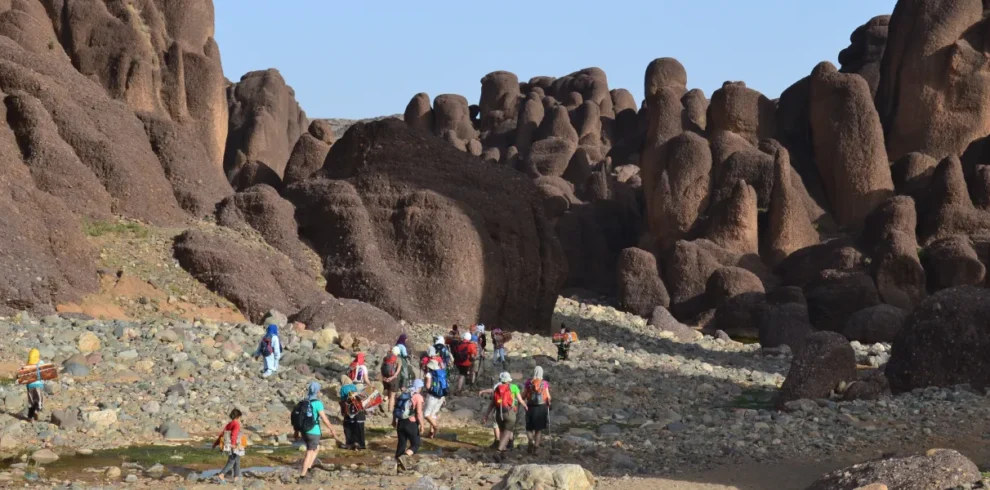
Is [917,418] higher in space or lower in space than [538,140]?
lower

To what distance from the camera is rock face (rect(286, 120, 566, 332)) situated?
113ft

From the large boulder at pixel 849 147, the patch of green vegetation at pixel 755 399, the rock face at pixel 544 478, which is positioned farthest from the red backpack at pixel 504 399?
the large boulder at pixel 849 147

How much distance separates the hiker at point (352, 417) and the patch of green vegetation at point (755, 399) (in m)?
10.2

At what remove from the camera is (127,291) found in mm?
29328

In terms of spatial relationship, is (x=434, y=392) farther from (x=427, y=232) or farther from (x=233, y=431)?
(x=427, y=232)

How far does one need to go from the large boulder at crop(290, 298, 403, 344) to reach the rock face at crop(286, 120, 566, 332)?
4.19m

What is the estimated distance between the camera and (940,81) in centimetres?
5994

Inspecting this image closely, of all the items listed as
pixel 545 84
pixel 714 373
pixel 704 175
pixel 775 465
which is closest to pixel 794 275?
pixel 704 175

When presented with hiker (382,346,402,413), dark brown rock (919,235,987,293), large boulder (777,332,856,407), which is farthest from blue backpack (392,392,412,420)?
dark brown rock (919,235,987,293)

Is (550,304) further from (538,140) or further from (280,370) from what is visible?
(538,140)

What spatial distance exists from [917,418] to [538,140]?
65.6 metres

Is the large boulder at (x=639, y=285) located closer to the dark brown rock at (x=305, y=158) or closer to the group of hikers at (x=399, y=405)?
the dark brown rock at (x=305, y=158)

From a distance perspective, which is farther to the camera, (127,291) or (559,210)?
(559,210)

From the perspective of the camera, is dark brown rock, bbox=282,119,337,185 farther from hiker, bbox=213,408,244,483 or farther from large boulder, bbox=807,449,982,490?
large boulder, bbox=807,449,982,490
